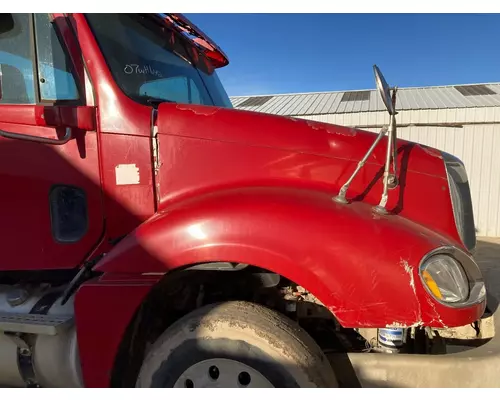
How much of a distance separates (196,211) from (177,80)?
121 centimetres

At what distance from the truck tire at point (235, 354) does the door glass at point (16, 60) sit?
5.24ft

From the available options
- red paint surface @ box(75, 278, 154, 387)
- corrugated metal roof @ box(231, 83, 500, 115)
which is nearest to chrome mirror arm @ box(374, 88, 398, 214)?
red paint surface @ box(75, 278, 154, 387)

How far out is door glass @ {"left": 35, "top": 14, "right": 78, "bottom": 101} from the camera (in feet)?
7.34

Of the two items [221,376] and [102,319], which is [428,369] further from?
[102,319]

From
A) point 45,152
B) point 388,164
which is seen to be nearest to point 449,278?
point 388,164

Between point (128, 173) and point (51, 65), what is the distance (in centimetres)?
78

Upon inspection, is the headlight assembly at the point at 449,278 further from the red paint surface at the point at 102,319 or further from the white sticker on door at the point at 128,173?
the white sticker on door at the point at 128,173

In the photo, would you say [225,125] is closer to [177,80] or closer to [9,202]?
[177,80]

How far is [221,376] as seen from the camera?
1.85m

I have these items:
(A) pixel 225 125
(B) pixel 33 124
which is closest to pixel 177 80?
(A) pixel 225 125

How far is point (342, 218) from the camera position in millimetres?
1818

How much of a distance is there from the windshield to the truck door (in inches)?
7.5

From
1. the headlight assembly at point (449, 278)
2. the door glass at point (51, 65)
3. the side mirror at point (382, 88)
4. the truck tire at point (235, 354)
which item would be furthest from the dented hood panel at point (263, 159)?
the truck tire at point (235, 354)

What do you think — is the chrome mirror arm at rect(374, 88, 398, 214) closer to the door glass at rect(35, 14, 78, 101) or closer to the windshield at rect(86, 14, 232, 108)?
the windshield at rect(86, 14, 232, 108)
